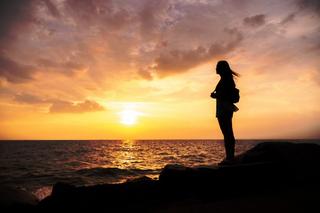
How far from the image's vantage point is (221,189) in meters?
5.18

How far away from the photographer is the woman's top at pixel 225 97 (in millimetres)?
6852

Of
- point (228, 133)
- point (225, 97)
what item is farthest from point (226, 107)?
point (228, 133)

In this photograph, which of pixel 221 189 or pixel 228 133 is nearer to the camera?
pixel 221 189

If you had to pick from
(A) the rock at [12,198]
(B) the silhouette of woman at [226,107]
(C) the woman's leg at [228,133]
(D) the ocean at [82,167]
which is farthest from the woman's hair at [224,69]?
(D) the ocean at [82,167]

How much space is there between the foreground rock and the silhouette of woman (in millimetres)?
582

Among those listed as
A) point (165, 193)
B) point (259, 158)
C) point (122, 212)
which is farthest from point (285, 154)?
point (122, 212)

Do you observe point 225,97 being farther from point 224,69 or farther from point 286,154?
point 286,154

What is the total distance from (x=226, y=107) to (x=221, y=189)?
2.35 m

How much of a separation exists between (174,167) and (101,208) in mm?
1765

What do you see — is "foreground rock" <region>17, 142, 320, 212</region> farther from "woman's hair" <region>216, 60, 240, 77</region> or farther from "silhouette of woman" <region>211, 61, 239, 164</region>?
"woman's hair" <region>216, 60, 240, 77</region>

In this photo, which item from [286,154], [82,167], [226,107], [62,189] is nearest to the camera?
[62,189]

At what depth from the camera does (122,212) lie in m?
4.21

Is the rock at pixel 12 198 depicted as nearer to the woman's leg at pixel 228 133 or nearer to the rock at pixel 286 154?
the woman's leg at pixel 228 133

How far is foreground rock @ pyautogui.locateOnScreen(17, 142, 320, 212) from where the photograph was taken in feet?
13.3
